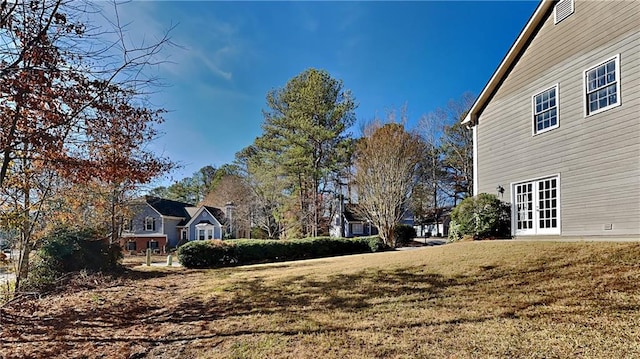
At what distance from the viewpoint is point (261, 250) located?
1797cm

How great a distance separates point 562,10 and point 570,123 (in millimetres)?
3539

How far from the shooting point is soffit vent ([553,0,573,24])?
981 centimetres

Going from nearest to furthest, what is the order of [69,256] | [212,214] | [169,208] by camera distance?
1. [69,256]
2. [212,214]
3. [169,208]

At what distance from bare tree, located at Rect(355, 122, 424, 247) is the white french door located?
11.0 meters

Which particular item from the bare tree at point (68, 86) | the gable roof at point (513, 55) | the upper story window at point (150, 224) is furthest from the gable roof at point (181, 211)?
the bare tree at point (68, 86)

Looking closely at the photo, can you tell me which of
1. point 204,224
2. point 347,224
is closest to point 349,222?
point 347,224

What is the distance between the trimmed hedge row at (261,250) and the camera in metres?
16.2

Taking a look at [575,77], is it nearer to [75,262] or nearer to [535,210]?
[535,210]

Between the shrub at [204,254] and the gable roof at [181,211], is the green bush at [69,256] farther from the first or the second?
the gable roof at [181,211]

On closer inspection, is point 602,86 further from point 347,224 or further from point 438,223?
point 438,223

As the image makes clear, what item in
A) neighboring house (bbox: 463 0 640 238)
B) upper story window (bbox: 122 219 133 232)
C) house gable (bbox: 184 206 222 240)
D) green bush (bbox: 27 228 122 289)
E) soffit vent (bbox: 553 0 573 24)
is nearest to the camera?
neighboring house (bbox: 463 0 640 238)

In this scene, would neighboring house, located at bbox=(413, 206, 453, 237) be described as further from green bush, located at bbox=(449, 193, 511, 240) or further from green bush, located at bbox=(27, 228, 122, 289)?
green bush, located at bbox=(27, 228, 122, 289)

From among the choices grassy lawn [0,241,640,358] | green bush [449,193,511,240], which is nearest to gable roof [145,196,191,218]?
grassy lawn [0,241,640,358]

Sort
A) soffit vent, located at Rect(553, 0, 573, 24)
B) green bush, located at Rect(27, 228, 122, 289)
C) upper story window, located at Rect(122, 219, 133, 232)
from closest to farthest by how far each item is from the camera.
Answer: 1. soffit vent, located at Rect(553, 0, 573, 24)
2. green bush, located at Rect(27, 228, 122, 289)
3. upper story window, located at Rect(122, 219, 133, 232)
